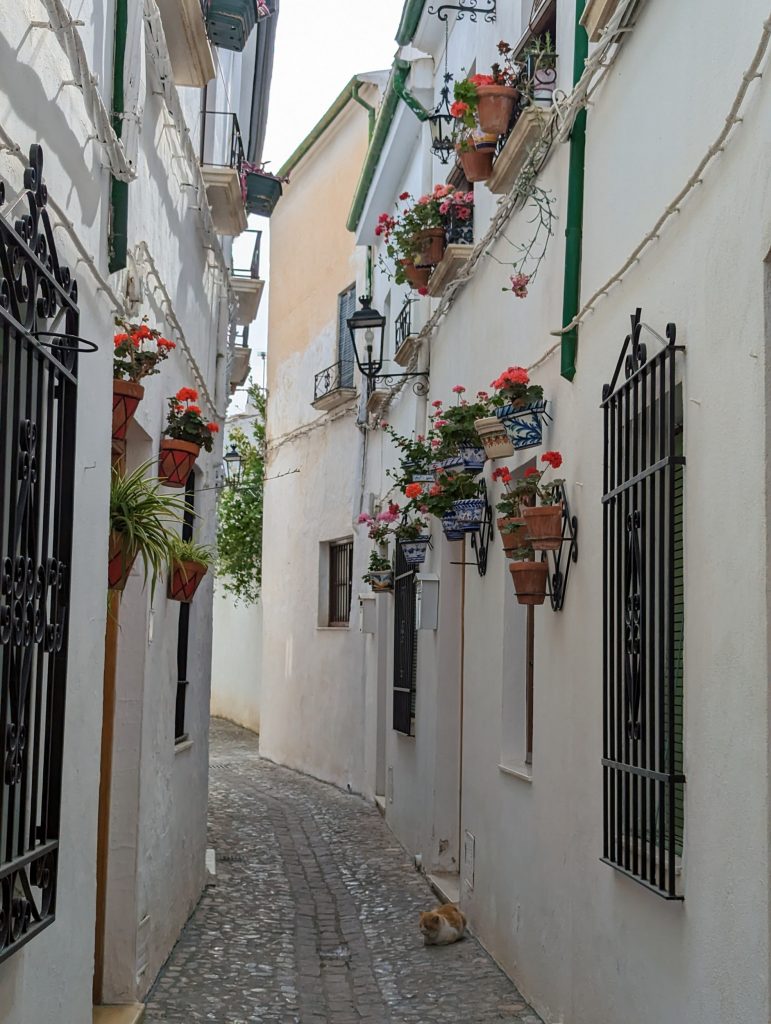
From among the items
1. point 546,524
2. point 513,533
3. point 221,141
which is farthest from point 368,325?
point 546,524

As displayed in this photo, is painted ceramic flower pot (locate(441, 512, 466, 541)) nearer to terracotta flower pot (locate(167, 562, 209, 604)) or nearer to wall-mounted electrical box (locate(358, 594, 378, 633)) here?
terracotta flower pot (locate(167, 562, 209, 604))

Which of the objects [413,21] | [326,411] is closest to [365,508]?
[326,411]

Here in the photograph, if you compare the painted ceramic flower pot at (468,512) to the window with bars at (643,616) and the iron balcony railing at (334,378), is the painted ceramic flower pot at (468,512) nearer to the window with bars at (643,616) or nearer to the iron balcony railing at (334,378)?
the window with bars at (643,616)

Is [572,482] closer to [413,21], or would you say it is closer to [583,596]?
[583,596]

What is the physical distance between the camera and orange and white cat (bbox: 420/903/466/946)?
26.2 ft

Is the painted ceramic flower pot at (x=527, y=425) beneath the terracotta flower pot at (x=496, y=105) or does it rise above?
beneath

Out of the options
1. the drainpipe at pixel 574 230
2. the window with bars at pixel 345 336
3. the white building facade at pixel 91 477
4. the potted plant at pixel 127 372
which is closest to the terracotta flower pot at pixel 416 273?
the white building facade at pixel 91 477

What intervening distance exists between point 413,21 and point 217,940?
7.46 meters

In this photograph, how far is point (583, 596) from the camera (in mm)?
5930

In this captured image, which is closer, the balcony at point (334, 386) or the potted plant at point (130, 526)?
the potted plant at point (130, 526)

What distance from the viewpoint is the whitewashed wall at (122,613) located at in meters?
3.99

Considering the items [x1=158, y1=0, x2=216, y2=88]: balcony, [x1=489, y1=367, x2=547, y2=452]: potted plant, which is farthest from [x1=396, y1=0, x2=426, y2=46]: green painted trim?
[x1=489, y1=367, x2=547, y2=452]: potted plant

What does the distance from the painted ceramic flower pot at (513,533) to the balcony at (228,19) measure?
396cm

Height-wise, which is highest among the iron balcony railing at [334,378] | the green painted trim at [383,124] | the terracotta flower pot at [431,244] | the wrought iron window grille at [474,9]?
the green painted trim at [383,124]
